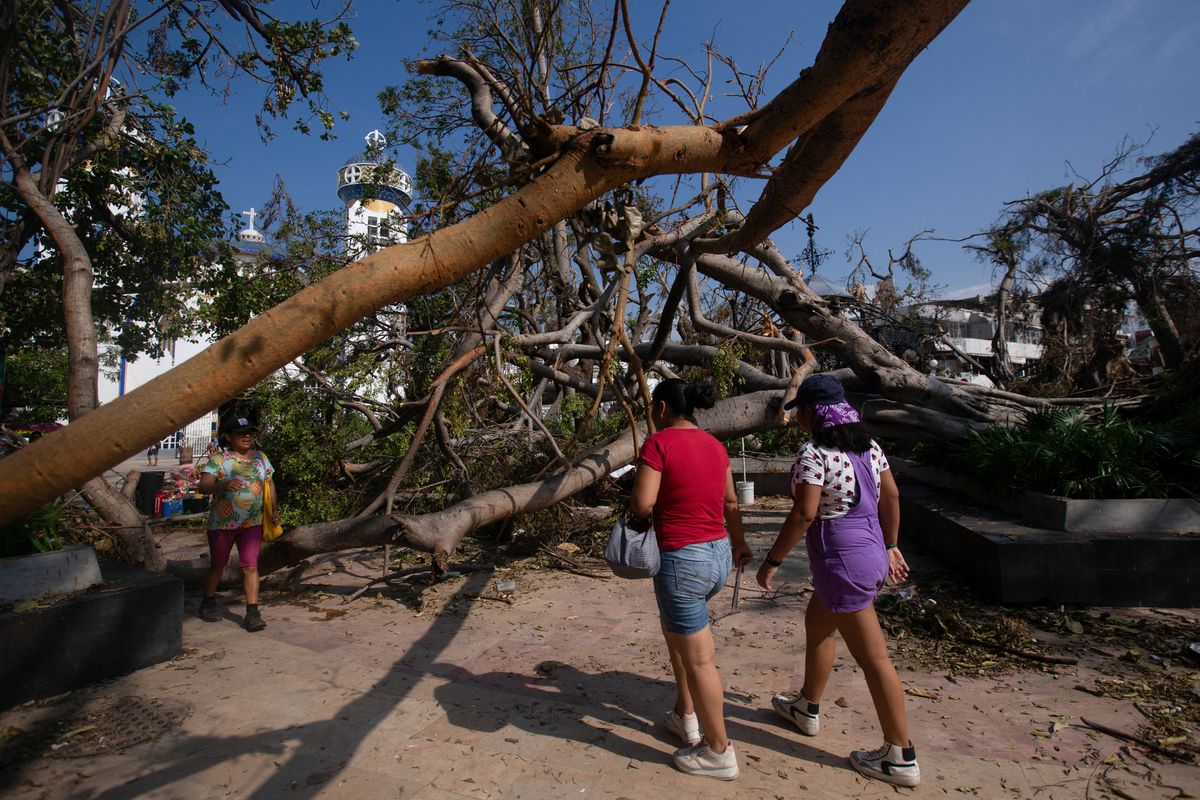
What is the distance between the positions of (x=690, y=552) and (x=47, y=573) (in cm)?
365

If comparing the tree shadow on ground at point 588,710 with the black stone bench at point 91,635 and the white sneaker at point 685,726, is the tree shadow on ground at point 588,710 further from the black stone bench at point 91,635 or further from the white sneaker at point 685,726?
the black stone bench at point 91,635

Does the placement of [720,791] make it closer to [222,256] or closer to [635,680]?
[635,680]

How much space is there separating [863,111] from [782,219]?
882mm

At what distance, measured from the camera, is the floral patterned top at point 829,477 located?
8.74 ft

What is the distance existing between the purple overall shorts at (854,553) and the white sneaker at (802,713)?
0.56m

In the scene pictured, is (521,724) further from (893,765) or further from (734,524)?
(893,765)

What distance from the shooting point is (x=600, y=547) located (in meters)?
6.44

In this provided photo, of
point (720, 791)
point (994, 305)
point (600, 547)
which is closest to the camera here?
point (720, 791)

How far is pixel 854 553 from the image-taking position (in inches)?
104

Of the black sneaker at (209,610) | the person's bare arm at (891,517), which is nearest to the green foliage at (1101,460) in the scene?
the person's bare arm at (891,517)

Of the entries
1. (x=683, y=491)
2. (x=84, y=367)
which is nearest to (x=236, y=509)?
(x=84, y=367)

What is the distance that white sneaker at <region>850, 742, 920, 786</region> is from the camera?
8.11 ft

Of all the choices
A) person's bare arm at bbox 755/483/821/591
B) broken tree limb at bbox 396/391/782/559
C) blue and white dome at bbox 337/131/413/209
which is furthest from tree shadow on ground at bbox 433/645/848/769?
blue and white dome at bbox 337/131/413/209

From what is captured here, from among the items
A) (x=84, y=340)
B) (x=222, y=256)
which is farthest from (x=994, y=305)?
(x=84, y=340)
